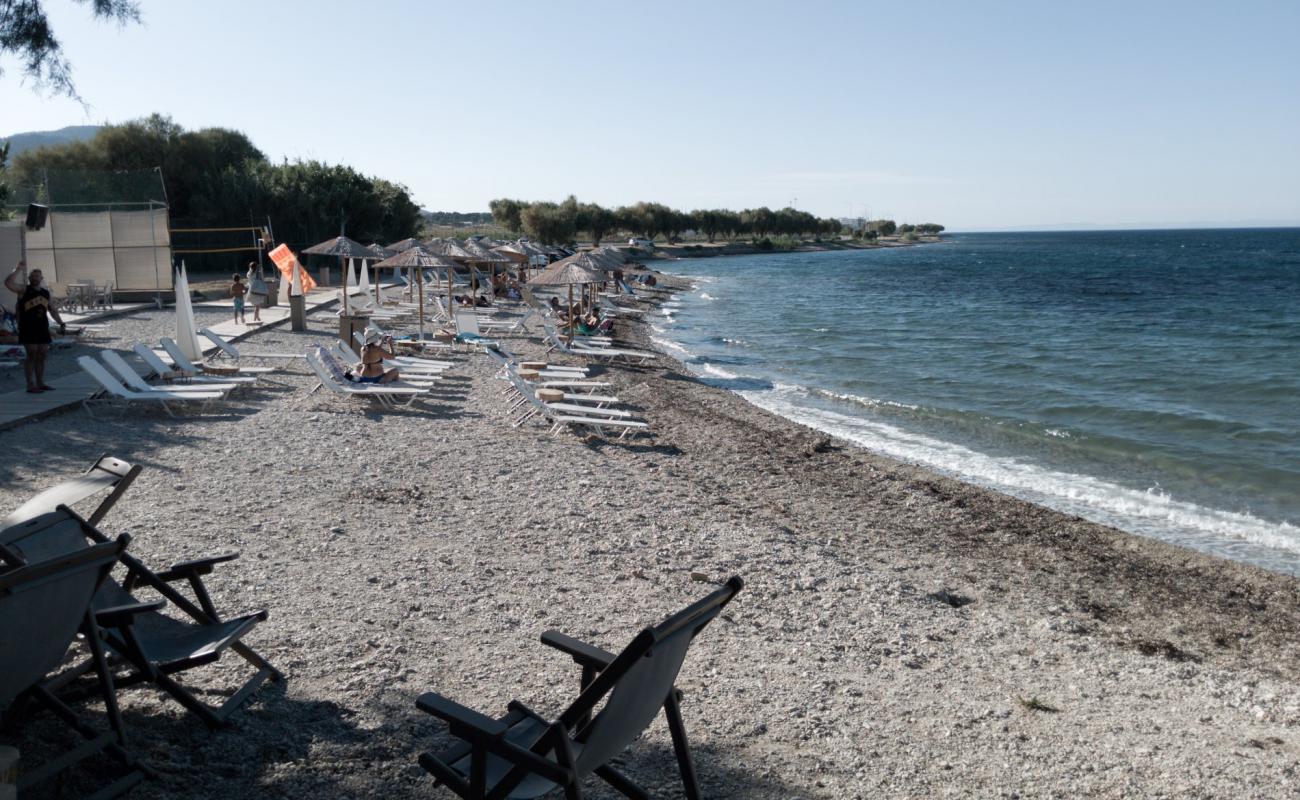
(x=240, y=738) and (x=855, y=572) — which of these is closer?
(x=240, y=738)

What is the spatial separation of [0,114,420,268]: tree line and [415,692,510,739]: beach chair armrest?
34490 mm

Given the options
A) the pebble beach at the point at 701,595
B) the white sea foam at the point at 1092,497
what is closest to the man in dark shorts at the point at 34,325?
the pebble beach at the point at 701,595

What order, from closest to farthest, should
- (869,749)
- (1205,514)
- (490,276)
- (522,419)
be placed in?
1. (869,749)
2. (1205,514)
3. (522,419)
4. (490,276)

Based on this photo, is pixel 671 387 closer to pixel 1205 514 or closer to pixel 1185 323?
pixel 1205 514

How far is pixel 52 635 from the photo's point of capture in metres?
2.89

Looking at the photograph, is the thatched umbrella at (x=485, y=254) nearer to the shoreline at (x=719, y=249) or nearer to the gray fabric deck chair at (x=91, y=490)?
the gray fabric deck chair at (x=91, y=490)

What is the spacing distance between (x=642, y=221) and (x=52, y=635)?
99599 millimetres

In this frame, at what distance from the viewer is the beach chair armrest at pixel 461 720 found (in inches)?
106

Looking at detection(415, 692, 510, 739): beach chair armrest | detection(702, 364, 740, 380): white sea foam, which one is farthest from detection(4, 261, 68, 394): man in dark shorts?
detection(702, 364, 740, 380): white sea foam

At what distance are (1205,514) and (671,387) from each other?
27.0 feet

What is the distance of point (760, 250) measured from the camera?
357 ft

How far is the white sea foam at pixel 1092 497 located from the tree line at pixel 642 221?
220ft

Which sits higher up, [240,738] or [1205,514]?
[240,738]

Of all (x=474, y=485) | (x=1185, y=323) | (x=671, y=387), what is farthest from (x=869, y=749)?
(x=1185, y=323)
